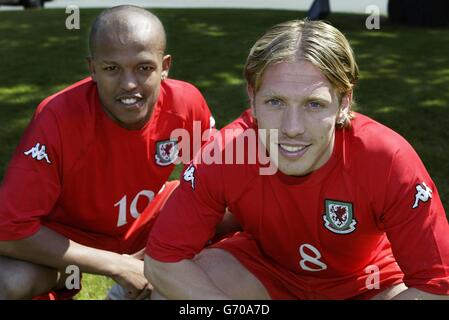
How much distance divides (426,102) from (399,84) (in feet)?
2.32

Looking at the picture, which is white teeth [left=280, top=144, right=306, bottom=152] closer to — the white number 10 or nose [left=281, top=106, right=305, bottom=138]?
nose [left=281, top=106, right=305, bottom=138]

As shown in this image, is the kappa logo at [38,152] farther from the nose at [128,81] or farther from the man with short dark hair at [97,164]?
the nose at [128,81]

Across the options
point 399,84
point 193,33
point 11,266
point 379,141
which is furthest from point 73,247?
point 193,33

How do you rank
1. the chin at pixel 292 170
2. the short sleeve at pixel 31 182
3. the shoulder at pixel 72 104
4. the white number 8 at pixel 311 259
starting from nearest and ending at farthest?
the chin at pixel 292 170
the white number 8 at pixel 311 259
the short sleeve at pixel 31 182
the shoulder at pixel 72 104

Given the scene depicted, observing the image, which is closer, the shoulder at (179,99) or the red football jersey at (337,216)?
the red football jersey at (337,216)

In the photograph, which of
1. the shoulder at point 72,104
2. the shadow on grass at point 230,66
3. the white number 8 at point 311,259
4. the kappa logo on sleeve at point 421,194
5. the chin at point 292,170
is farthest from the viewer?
the shadow on grass at point 230,66

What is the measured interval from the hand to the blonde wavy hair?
1.03m

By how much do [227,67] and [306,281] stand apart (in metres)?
4.97

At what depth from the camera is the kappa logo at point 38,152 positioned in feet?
10.3

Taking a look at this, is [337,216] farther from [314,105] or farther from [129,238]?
[129,238]

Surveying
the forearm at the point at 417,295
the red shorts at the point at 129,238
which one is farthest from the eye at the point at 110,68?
the forearm at the point at 417,295

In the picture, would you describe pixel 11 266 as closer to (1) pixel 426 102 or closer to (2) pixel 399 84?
(1) pixel 426 102

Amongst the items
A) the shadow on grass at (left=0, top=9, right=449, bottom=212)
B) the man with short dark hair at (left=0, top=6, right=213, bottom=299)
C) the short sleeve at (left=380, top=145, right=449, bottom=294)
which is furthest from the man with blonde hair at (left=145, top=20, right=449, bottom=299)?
the shadow on grass at (left=0, top=9, right=449, bottom=212)

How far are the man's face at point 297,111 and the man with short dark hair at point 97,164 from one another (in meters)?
0.79
